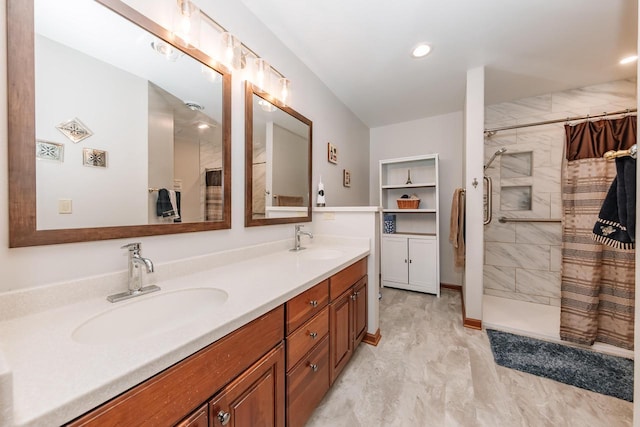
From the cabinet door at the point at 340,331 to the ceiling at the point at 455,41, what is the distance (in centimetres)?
173

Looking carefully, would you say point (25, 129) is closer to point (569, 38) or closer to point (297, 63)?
point (297, 63)

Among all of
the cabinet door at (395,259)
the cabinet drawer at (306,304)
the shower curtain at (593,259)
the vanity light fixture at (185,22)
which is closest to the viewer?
the cabinet drawer at (306,304)

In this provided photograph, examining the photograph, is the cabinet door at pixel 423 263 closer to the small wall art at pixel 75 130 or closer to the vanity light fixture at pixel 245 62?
the vanity light fixture at pixel 245 62

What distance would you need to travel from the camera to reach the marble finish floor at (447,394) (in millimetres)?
1259

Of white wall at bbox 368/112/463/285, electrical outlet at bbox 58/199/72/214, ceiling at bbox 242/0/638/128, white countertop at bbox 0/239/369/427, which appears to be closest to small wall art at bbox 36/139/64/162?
electrical outlet at bbox 58/199/72/214

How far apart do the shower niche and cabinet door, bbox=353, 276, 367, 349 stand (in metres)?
2.19

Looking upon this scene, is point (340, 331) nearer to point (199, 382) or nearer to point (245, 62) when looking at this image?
point (199, 382)

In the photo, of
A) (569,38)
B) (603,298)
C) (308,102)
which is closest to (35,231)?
(308,102)

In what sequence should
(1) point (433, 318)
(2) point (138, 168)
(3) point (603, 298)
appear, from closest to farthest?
1. (2) point (138, 168)
2. (3) point (603, 298)
3. (1) point (433, 318)

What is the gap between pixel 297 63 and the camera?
200 centimetres

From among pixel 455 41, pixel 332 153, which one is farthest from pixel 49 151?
pixel 455 41

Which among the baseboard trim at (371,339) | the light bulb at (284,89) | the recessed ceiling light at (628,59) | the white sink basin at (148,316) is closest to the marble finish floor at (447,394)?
the baseboard trim at (371,339)

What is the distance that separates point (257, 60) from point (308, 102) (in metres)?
0.67

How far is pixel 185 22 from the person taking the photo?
3.73 ft
